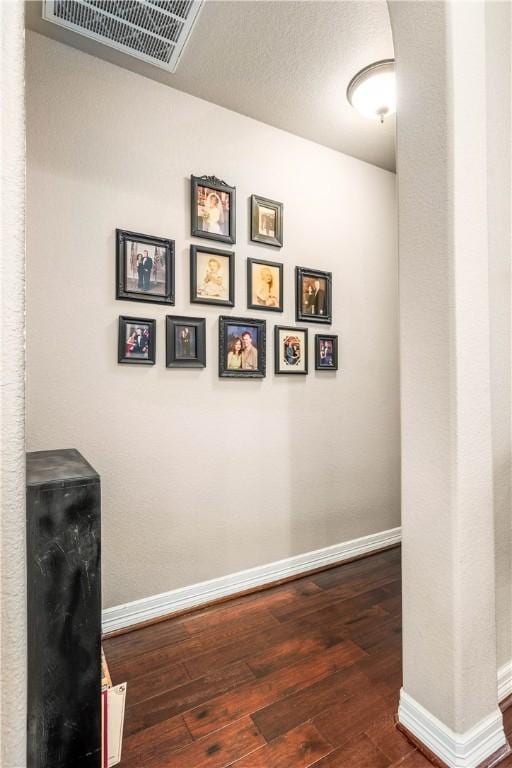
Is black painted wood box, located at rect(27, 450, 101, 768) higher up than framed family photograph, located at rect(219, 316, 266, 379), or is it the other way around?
framed family photograph, located at rect(219, 316, 266, 379)

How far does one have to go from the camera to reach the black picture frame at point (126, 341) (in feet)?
6.54

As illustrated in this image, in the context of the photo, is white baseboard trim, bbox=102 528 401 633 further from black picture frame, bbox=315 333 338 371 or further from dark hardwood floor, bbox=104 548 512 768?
black picture frame, bbox=315 333 338 371

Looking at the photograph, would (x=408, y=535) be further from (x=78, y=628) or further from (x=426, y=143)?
(x=426, y=143)

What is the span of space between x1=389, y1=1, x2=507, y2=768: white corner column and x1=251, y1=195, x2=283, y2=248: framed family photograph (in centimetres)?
112

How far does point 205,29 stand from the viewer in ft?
5.80

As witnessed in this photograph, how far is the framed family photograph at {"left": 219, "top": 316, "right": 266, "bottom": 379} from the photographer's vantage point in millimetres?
2268

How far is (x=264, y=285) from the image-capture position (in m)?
2.41

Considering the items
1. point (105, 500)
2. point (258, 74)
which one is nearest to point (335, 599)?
point (105, 500)

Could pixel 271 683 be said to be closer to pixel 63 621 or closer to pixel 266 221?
pixel 63 621

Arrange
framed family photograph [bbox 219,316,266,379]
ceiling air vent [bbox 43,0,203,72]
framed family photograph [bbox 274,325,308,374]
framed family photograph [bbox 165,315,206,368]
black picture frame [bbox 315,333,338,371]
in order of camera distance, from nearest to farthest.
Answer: ceiling air vent [bbox 43,0,203,72] → framed family photograph [bbox 165,315,206,368] → framed family photograph [bbox 219,316,266,379] → framed family photograph [bbox 274,325,308,374] → black picture frame [bbox 315,333,338,371]

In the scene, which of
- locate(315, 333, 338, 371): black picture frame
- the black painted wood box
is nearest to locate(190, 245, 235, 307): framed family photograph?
locate(315, 333, 338, 371): black picture frame

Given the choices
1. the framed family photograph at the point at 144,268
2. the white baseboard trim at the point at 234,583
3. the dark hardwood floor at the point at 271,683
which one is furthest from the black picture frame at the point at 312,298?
the dark hardwood floor at the point at 271,683

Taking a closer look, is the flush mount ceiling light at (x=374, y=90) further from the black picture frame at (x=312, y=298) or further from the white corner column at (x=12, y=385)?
the white corner column at (x=12, y=385)

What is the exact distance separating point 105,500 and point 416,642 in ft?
4.82
